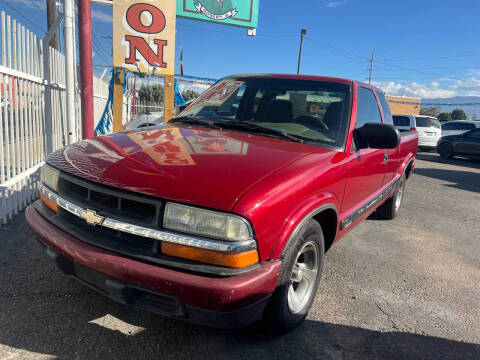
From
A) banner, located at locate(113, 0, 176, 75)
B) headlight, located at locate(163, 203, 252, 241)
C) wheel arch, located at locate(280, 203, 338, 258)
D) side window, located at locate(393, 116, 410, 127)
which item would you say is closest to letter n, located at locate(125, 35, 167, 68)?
banner, located at locate(113, 0, 176, 75)

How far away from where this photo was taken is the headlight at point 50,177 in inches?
93.7

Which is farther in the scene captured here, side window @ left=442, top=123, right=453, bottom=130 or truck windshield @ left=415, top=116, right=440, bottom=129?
side window @ left=442, top=123, right=453, bottom=130

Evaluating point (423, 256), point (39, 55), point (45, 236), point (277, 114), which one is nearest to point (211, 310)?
point (45, 236)

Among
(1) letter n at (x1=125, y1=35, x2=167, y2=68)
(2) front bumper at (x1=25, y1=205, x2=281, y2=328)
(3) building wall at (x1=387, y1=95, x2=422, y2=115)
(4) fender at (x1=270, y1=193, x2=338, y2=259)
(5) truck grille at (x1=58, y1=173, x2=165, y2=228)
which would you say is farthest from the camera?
(3) building wall at (x1=387, y1=95, x2=422, y2=115)

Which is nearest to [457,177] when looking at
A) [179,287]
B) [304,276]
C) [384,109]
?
[384,109]

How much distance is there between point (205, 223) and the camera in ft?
5.91

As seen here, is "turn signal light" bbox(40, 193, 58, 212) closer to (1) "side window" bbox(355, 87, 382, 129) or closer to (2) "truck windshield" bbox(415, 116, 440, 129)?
(1) "side window" bbox(355, 87, 382, 129)

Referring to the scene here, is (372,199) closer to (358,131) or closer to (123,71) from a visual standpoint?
(358,131)

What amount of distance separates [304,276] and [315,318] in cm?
37

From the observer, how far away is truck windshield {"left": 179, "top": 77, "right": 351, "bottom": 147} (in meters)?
2.97

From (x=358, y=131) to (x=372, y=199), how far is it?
38.4 inches

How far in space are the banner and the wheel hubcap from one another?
7.00 meters

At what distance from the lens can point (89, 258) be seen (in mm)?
1954

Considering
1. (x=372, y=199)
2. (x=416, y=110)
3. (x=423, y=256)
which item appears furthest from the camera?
(x=416, y=110)
